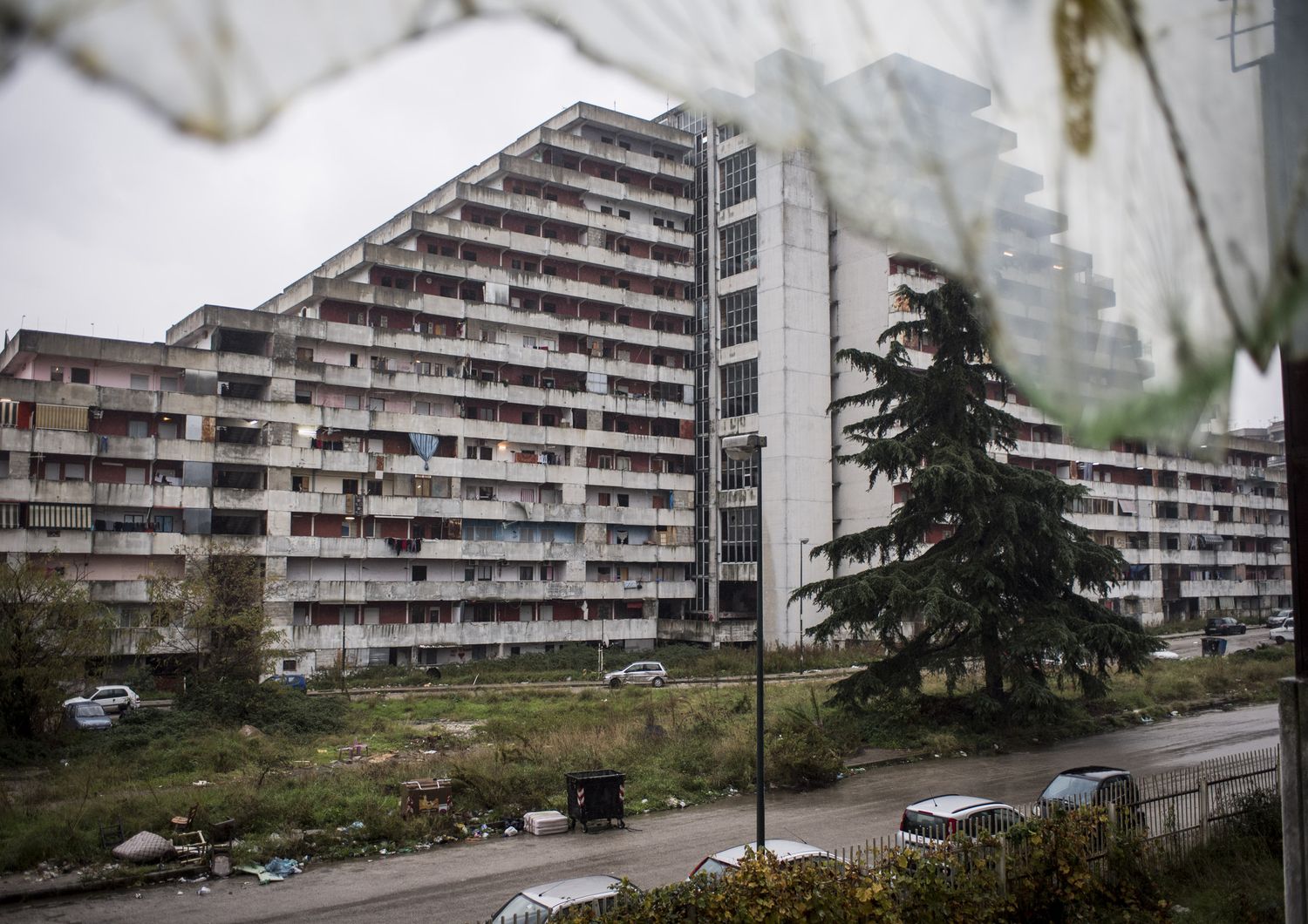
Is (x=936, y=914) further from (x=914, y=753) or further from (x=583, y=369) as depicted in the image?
(x=583, y=369)

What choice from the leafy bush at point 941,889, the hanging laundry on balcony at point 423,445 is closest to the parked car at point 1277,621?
the hanging laundry on balcony at point 423,445

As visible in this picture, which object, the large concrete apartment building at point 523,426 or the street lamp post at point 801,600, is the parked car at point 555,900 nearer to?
the large concrete apartment building at point 523,426

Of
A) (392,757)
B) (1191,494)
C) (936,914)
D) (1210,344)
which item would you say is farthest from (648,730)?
(1191,494)

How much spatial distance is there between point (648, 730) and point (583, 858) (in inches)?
430

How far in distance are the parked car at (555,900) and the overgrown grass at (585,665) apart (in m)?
34.9

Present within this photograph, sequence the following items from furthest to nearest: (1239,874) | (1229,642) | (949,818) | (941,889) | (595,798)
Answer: (1229,642) → (595,798) → (949,818) → (1239,874) → (941,889)

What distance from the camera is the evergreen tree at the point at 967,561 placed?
27.9m

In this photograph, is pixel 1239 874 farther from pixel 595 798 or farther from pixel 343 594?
pixel 343 594

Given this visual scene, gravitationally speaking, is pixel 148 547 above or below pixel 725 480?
below

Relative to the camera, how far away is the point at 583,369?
2410 inches

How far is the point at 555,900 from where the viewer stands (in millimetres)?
11562

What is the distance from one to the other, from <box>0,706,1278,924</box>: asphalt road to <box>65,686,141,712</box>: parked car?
72.6 feet

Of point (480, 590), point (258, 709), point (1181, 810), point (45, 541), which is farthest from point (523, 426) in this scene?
point (1181, 810)

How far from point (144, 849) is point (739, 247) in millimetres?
52534
